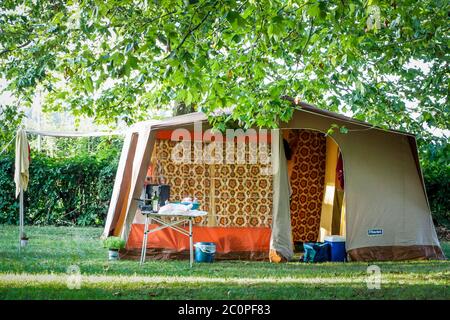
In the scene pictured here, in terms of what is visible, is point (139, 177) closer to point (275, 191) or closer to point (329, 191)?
point (275, 191)

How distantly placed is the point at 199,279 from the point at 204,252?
126cm

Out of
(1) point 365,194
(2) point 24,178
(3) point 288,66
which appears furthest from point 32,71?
(1) point 365,194

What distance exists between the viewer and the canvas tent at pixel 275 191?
287 inches

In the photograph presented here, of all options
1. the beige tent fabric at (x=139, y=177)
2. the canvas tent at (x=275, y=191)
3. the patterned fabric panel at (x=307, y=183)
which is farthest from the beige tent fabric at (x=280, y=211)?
the patterned fabric panel at (x=307, y=183)

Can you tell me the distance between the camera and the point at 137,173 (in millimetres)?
7293

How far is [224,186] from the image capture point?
762 centimetres

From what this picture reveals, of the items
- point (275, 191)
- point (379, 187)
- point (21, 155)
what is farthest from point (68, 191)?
point (379, 187)

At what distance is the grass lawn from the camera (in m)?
5.03

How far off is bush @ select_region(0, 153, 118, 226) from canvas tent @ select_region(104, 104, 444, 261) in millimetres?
3266

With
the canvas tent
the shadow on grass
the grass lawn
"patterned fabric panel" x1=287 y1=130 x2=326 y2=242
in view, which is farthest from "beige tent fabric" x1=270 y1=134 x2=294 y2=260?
the shadow on grass

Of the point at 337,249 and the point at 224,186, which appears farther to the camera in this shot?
the point at 224,186

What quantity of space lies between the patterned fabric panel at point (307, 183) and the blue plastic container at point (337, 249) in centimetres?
147

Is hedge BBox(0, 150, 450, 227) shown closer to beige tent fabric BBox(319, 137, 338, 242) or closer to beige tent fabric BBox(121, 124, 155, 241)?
beige tent fabric BBox(319, 137, 338, 242)
